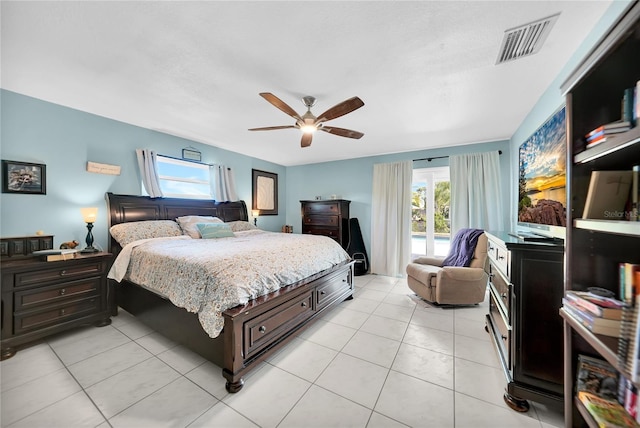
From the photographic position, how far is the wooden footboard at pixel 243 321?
1667 millimetres

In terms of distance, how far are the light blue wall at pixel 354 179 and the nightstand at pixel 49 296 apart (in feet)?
12.7

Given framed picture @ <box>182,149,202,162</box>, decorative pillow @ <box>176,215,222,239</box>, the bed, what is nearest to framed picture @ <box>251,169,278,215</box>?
framed picture @ <box>182,149,202,162</box>

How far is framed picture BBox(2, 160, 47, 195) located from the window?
1.23 metres

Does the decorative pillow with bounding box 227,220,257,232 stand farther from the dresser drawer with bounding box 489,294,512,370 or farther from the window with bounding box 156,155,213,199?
the dresser drawer with bounding box 489,294,512,370

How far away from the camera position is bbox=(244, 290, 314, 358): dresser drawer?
5.85ft

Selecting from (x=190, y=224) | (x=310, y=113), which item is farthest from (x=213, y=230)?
(x=310, y=113)

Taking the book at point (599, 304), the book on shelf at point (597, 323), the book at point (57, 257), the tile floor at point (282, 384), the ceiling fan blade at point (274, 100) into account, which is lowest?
the tile floor at point (282, 384)

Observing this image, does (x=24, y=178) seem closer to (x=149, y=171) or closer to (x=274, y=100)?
(x=149, y=171)

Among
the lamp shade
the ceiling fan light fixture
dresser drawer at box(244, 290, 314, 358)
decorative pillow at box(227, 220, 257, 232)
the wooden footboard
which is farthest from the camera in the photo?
decorative pillow at box(227, 220, 257, 232)

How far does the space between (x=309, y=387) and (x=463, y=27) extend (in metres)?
2.69

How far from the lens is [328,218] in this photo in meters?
4.88

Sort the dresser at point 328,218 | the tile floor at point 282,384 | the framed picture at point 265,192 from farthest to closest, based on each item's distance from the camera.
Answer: the framed picture at point 265,192, the dresser at point 328,218, the tile floor at point 282,384

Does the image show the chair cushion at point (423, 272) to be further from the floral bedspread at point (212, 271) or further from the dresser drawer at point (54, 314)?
the dresser drawer at point (54, 314)

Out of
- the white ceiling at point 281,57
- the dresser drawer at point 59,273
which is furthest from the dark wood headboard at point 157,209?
the white ceiling at point 281,57
